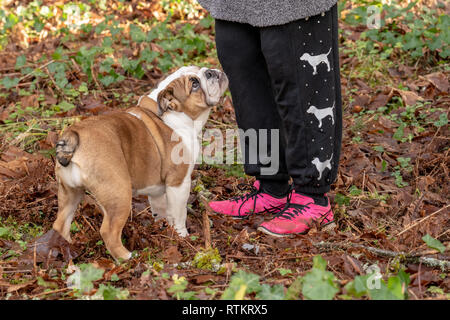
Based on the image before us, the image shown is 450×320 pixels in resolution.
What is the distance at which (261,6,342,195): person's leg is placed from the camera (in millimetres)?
3373

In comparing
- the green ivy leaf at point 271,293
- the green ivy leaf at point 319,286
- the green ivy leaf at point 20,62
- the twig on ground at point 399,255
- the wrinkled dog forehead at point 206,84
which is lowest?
the twig on ground at point 399,255

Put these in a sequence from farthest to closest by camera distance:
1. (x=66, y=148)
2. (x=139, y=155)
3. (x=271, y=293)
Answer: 1. (x=139, y=155)
2. (x=66, y=148)
3. (x=271, y=293)

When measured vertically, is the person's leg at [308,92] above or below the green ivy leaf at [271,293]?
above

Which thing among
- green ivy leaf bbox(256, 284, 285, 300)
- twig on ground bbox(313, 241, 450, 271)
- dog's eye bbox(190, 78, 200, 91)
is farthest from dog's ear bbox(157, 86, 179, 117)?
green ivy leaf bbox(256, 284, 285, 300)

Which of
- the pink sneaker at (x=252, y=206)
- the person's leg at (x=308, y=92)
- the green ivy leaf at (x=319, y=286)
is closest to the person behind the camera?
the green ivy leaf at (x=319, y=286)

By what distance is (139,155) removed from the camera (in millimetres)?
3633

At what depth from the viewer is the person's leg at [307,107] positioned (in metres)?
3.38

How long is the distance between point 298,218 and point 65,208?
4.91 ft

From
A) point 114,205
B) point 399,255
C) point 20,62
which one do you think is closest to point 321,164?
point 399,255

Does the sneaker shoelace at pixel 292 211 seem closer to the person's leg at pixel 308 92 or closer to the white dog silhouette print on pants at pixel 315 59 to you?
the person's leg at pixel 308 92

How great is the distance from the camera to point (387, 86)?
20.0 feet

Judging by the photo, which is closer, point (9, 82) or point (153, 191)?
point (153, 191)

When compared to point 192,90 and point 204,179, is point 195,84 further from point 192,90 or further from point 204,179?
point 204,179

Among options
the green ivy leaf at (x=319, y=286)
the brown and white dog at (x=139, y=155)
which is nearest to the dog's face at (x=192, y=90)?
the brown and white dog at (x=139, y=155)
